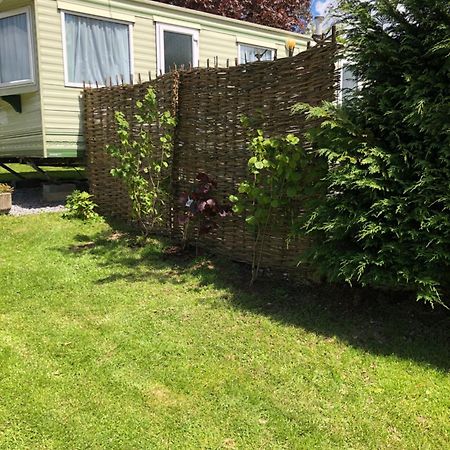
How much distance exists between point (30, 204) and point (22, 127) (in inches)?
50.2

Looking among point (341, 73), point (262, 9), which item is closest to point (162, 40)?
point (341, 73)

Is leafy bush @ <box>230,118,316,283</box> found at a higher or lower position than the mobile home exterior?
lower

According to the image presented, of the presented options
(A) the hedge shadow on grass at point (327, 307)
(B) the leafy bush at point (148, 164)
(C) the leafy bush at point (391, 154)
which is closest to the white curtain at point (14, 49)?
(B) the leafy bush at point (148, 164)

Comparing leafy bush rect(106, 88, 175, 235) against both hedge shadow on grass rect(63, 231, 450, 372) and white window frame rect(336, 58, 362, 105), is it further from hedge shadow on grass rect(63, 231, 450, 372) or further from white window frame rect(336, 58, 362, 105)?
white window frame rect(336, 58, 362, 105)

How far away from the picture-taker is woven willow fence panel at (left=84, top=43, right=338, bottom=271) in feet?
13.5

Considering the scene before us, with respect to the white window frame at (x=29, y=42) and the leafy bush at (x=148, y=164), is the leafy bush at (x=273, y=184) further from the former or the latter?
the white window frame at (x=29, y=42)

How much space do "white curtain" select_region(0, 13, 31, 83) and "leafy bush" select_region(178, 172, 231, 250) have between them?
414cm

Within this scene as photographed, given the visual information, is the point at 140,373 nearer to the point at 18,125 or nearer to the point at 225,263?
the point at 225,263

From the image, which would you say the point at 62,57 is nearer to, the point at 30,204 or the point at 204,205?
the point at 30,204

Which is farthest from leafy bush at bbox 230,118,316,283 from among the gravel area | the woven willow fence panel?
the gravel area

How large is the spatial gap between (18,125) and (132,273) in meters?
4.39

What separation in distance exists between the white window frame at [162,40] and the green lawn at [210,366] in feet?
17.0

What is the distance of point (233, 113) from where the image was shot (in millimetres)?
4836

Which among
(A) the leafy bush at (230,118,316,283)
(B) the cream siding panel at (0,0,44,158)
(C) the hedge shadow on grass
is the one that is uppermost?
(B) the cream siding panel at (0,0,44,158)
